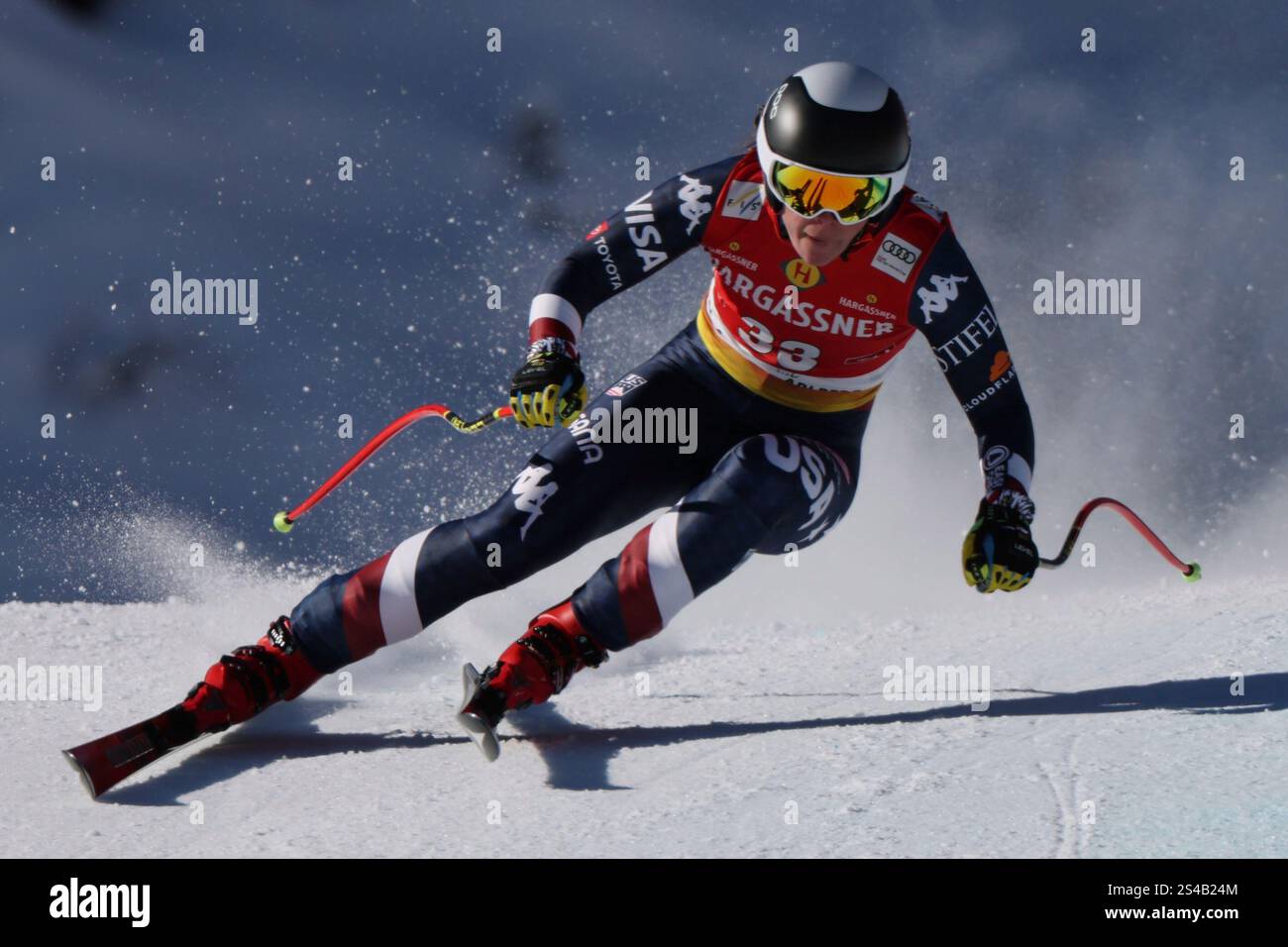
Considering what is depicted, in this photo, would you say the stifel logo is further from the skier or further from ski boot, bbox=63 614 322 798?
ski boot, bbox=63 614 322 798

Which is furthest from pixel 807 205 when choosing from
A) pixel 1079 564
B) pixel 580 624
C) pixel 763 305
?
pixel 1079 564

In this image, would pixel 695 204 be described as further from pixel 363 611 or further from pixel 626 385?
pixel 363 611

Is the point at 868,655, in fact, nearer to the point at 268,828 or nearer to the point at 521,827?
the point at 521,827

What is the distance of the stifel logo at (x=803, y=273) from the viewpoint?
4.09 meters

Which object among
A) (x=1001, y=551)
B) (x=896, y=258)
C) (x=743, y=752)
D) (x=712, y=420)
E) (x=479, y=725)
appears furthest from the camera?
(x=712, y=420)

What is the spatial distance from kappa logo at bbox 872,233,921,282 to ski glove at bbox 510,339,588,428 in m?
0.94

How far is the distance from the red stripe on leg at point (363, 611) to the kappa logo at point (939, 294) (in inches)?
69.6

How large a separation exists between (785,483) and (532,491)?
2.42ft

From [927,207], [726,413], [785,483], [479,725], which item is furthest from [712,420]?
[479,725]

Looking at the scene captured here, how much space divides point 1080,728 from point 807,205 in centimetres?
163

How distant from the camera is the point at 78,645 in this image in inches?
219

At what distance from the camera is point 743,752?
372cm

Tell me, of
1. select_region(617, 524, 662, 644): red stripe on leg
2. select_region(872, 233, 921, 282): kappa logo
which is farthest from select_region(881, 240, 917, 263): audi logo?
select_region(617, 524, 662, 644): red stripe on leg

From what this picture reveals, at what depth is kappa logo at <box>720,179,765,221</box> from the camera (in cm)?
416
